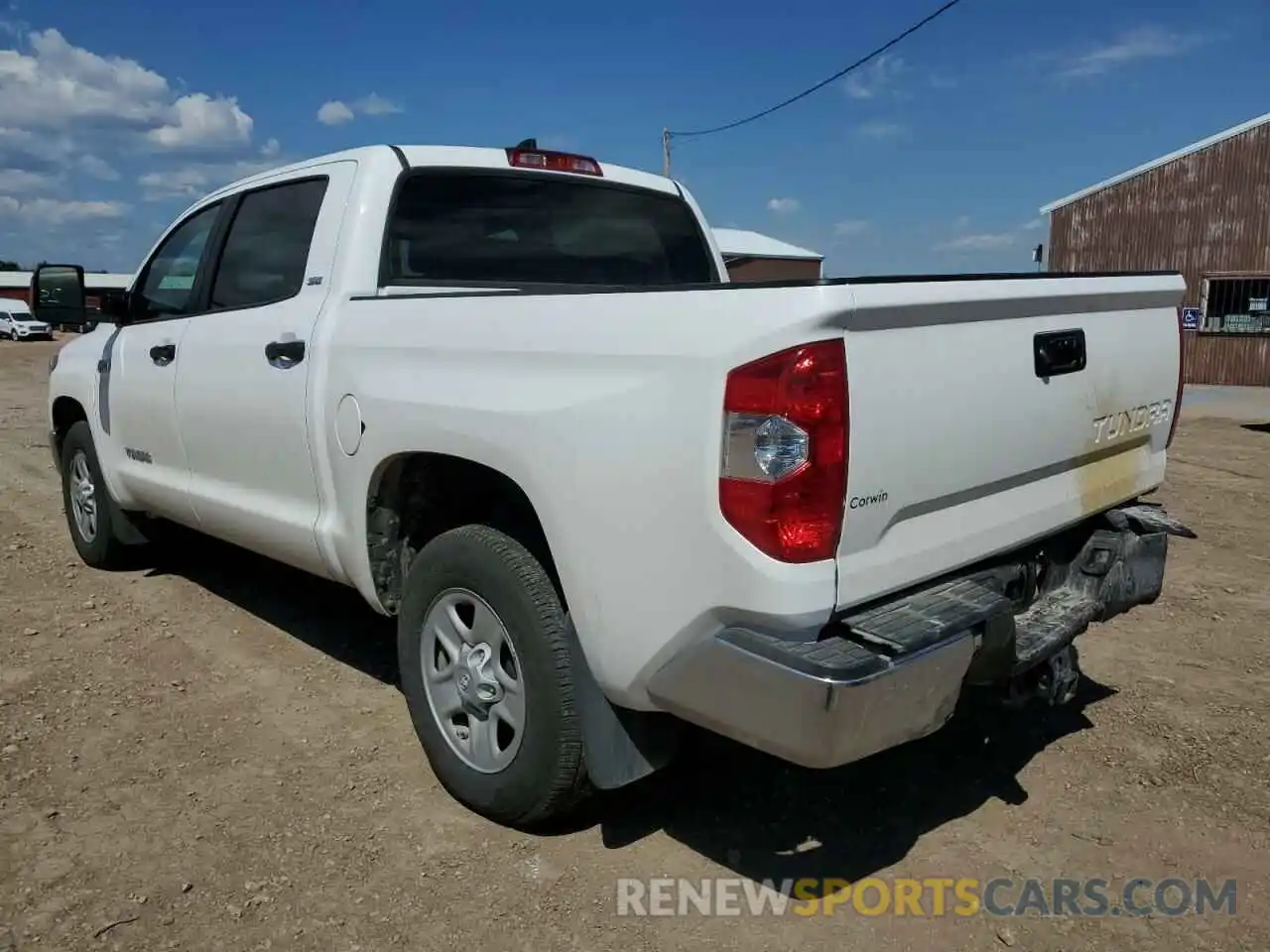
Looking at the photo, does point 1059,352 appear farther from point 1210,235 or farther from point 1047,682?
point 1210,235

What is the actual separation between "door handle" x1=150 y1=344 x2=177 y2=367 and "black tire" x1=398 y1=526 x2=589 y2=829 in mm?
2005

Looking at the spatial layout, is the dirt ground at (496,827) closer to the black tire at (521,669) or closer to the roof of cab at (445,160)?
the black tire at (521,669)

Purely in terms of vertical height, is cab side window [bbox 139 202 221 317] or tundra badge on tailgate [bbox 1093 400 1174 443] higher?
cab side window [bbox 139 202 221 317]

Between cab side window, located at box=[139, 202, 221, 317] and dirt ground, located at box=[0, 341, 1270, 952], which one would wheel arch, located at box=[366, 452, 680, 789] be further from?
cab side window, located at box=[139, 202, 221, 317]

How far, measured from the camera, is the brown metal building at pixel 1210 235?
20.4 m

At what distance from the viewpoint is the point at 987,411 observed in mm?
2625

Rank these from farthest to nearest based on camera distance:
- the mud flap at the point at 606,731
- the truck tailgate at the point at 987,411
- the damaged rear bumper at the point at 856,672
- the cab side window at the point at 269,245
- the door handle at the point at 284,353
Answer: the cab side window at the point at 269,245 → the door handle at the point at 284,353 → the mud flap at the point at 606,731 → the truck tailgate at the point at 987,411 → the damaged rear bumper at the point at 856,672

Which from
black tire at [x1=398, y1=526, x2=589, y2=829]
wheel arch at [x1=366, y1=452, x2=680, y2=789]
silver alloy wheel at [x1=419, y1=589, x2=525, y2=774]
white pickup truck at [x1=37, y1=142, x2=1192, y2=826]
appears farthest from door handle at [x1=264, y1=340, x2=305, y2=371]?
silver alloy wheel at [x1=419, y1=589, x2=525, y2=774]

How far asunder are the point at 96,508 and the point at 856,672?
194 inches

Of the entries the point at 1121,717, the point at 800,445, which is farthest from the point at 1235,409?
the point at 800,445

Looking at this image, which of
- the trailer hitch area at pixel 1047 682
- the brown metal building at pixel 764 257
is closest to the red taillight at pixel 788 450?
the trailer hitch area at pixel 1047 682

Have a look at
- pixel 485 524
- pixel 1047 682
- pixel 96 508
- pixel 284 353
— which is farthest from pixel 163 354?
pixel 1047 682

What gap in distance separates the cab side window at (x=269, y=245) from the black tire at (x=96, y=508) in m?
1.69

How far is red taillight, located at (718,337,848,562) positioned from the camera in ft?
7.38
